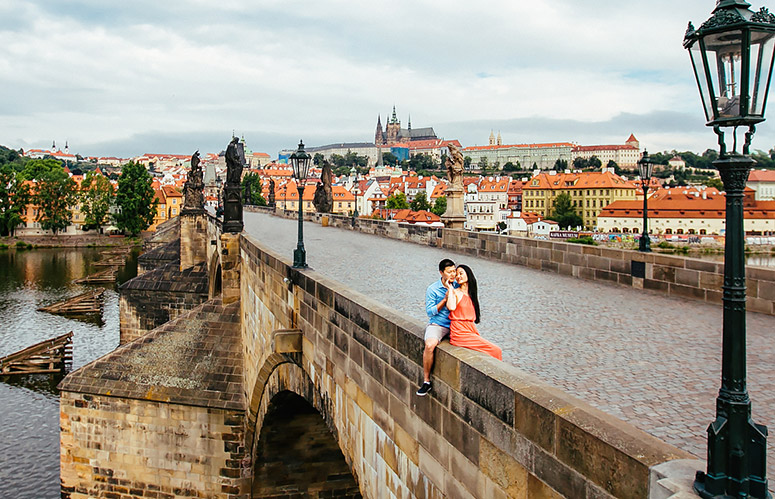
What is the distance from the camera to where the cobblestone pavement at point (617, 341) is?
167 inches

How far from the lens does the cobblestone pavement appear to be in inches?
167

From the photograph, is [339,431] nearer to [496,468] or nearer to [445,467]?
[445,467]

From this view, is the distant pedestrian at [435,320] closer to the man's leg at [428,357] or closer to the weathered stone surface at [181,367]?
the man's leg at [428,357]

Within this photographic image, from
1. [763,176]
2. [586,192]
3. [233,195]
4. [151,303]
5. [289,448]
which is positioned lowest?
[289,448]

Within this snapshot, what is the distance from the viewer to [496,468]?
3.55 m

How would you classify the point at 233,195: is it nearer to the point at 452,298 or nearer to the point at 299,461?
the point at 299,461

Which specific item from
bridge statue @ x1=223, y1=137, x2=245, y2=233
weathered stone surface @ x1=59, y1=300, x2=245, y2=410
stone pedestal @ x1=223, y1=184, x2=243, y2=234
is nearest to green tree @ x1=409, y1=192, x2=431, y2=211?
bridge statue @ x1=223, y1=137, x2=245, y2=233

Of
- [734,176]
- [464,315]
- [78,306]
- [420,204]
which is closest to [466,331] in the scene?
[464,315]

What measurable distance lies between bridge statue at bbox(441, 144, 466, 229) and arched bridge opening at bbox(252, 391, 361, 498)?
8382 millimetres

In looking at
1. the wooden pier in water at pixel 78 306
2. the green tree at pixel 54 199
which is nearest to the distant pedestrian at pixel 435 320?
the wooden pier in water at pixel 78 306

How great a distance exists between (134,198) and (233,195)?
6023cm

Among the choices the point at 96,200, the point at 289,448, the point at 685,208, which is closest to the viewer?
the point at 289,448

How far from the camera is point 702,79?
106 inches

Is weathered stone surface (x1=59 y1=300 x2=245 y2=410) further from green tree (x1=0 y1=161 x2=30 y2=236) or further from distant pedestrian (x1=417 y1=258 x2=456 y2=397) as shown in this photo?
green tree (x1=0 y1=161 x2=30 y2=236)
